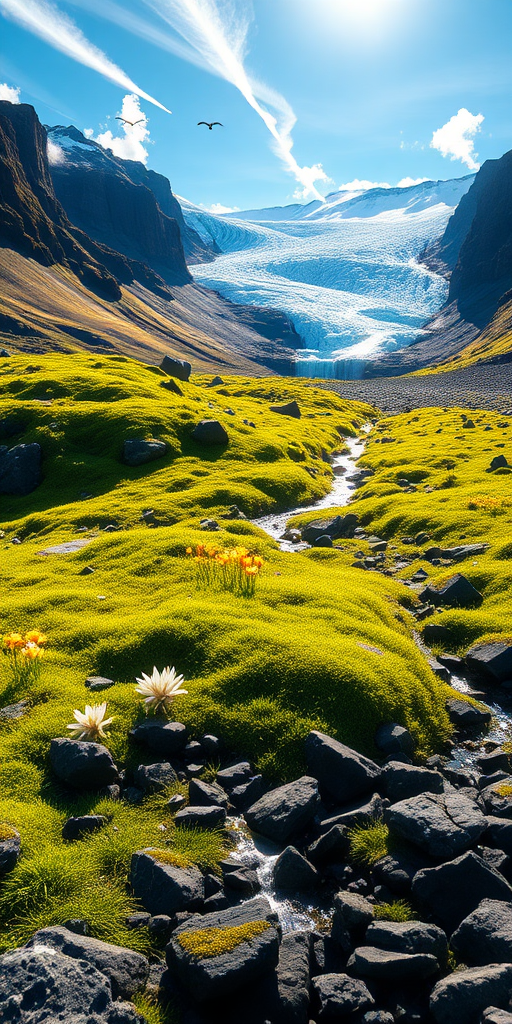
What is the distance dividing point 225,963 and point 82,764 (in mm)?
3969

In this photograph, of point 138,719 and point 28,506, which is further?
point 28,506

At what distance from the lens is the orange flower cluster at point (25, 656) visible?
11984mm

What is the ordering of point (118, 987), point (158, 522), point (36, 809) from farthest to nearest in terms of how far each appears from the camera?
point (158, 522), point (36, 809), point (118, 987)

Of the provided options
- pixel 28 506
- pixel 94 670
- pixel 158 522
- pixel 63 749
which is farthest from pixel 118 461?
pixel 63 749

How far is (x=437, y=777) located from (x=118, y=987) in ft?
18.6

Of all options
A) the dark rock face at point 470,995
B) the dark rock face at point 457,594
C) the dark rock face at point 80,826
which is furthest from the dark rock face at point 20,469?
the dark rock face at point 470,995

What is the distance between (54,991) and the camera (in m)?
5.54

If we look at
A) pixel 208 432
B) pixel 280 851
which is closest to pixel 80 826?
pixel 280 851

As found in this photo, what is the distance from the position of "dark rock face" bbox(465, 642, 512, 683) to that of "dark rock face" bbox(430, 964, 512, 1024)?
8.97 meters

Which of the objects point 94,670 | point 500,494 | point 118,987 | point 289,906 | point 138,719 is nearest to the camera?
point 118,987

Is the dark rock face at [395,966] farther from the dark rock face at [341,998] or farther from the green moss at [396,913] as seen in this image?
the green moss at [396,913]

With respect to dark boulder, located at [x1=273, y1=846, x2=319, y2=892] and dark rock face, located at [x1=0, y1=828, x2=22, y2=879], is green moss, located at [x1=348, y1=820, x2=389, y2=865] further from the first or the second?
dark rock face, located at [x1=0, y1=828, x2=22, y2=879]

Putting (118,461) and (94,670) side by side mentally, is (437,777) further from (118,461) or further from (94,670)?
(118,461)

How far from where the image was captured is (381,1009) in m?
6.24
